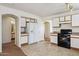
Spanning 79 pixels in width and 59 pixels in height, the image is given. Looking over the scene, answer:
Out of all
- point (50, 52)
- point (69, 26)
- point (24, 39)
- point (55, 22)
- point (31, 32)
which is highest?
point (55, 22)

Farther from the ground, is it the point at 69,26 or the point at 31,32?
the point at 69,26

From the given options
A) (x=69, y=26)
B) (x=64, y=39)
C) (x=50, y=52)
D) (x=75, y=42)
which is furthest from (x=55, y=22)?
(x=50, y=52)

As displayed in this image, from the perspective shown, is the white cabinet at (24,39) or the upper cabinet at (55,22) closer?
the white cabinet at (24,39)

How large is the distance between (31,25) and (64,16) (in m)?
2.57

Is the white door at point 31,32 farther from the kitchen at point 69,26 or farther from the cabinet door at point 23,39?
the kitchen at point 69,26

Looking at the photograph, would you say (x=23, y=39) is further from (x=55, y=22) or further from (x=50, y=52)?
(x=55, y=22)

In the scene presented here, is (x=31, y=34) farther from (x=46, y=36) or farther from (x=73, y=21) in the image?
(x=46, y=36)

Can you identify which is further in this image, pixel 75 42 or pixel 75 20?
pixel 75 20

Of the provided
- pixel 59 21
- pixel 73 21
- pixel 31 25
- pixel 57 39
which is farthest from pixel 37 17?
pixel 73 21

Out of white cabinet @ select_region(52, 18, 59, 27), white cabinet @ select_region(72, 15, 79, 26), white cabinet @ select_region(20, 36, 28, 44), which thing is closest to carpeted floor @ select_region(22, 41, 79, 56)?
white cabinet @ select_region(20, 36, 28, 44)

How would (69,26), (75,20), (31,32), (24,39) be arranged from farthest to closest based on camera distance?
(31,32), (24,39), (69,26), (75,20)

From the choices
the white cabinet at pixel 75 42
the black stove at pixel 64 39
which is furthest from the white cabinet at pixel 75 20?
the white cabinet at pixel 75 42

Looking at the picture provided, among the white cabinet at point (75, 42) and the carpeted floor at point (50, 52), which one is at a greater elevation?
the white cabinet at point (75, 42)

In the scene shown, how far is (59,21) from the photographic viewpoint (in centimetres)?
736
